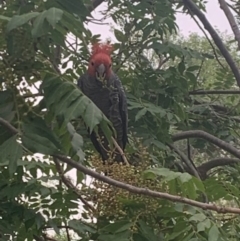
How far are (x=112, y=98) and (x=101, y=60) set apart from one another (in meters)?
0.23

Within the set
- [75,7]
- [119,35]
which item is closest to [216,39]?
[119,35]

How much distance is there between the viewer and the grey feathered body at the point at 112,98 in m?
2.32

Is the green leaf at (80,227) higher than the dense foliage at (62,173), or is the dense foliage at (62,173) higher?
the dense foliage at (62,173)

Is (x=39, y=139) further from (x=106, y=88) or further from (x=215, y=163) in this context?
(x=215, y=163)

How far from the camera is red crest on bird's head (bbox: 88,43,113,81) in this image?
2248mm

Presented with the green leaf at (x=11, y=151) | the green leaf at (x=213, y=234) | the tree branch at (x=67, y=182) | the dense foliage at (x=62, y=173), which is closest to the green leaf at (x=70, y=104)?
the dense foliage at (x=62, y=173)

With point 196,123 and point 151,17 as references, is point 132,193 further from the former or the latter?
point 196,123

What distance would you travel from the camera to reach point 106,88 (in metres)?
2.37

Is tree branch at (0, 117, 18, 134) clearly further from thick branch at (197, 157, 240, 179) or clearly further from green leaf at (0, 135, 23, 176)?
thick branch at (197, 157, 240, 179)

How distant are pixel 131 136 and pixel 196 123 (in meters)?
0.47

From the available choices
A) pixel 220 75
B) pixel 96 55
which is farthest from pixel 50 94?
pixel 220 75

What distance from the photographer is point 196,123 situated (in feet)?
9.34

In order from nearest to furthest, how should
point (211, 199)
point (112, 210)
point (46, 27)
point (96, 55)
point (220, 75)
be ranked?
point (46, 27) < point (112, 210) < point (211, 199) < point (96, 55) < point (220, 75)

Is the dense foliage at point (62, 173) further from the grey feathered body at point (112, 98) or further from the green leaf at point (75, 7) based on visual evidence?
the grey feathered body at point (112, 98)
